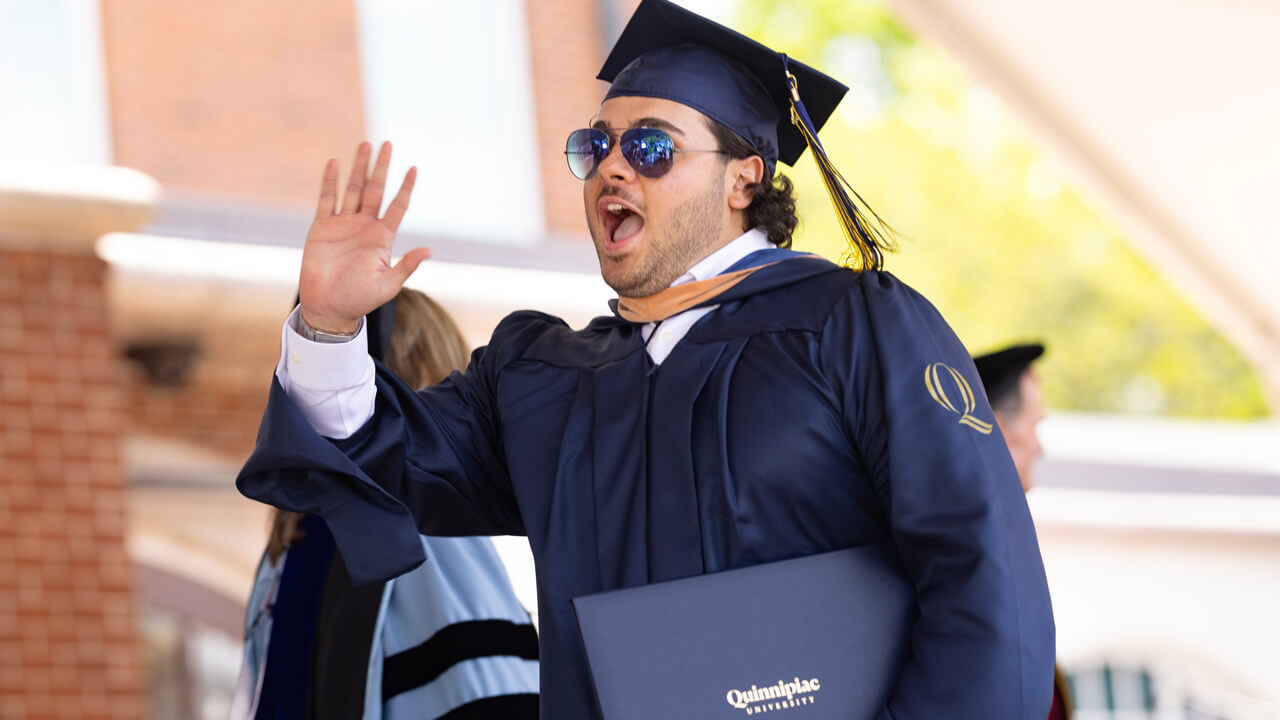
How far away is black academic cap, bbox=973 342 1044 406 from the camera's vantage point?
411cm

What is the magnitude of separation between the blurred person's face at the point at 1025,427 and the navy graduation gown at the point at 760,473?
196 cm

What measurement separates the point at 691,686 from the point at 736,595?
5.1 inches

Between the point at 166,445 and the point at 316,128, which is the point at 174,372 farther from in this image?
the point at 316,128

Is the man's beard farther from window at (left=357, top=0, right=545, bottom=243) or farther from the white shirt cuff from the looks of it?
window at (left=357, top=0, right=545, bottom=243)

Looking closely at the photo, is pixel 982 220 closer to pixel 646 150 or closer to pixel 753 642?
pixel 646 150

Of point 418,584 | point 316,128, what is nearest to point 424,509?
point 418,584

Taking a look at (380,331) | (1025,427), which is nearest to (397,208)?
(380,331)

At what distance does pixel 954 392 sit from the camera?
1959mm

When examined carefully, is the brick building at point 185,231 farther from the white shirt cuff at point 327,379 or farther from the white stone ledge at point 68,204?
the white shirt cuff at point 327,379

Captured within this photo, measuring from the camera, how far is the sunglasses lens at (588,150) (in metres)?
2.28

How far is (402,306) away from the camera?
3275 millimetres

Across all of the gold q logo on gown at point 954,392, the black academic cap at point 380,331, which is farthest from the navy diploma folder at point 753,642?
the black academic cap at point 380,331

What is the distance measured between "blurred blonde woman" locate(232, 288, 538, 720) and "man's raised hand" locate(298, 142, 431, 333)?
1033 millimetres

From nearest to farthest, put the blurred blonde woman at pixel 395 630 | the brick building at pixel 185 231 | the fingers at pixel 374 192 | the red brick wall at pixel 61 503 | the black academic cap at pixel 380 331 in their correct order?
the fingers at pixel 374 192, the blurred blonde woman at pixel 395 630, the black academic cap at pixel 380 331, the red brick wall at pixel 61 503, the brick building at pixel 185 231
